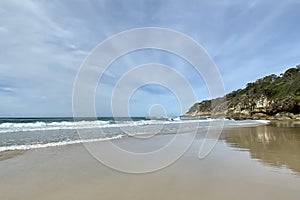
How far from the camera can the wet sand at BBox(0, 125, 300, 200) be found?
4500mm

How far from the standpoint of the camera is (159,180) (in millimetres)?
5531

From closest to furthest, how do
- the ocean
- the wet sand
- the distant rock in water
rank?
the wet sand → the ocean → the distant rock in water

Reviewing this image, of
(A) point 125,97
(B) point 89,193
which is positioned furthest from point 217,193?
(A) point 125,97

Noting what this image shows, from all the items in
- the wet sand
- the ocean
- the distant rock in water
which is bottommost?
the wet sand

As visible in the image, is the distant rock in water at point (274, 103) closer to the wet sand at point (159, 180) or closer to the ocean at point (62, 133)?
the ocean at point (62, 133)

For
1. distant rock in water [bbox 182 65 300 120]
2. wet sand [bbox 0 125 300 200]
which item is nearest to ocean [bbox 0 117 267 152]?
wet sand [bbox 0 125 300 200]

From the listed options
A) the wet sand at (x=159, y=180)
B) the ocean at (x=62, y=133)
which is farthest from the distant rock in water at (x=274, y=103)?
the wet sand at (x=159, y=180)

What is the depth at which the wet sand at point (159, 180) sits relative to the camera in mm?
4500

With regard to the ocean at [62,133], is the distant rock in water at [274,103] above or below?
above

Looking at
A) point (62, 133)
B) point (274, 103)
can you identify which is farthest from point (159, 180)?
point (274, 103)

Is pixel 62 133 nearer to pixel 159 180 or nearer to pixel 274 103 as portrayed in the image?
pixel 159 180

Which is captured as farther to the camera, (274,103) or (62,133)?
(274,103)

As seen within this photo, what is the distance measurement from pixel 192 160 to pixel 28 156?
247 inches

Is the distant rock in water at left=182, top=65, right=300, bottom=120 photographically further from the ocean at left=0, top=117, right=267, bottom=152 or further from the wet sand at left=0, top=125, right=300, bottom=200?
the wet sand at left=0, top=125, right=300, bottom=200
